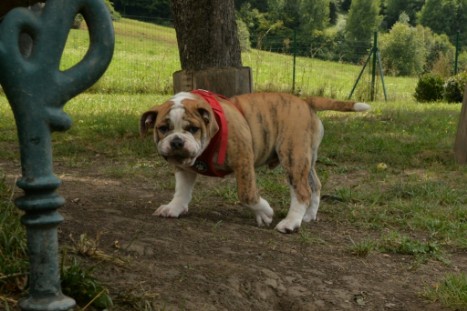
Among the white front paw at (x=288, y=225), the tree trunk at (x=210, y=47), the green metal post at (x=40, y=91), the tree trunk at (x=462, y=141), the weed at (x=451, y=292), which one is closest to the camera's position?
the green metal post at (x=40, y=91)

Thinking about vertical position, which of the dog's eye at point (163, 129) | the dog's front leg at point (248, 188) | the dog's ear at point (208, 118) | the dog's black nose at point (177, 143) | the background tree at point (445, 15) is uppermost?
the background tree at point (445, 15)

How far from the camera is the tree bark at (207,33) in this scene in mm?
7598

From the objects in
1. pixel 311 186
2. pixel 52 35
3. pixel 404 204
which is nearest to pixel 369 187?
pixel 404 204

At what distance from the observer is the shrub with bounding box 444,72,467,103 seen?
1973 centimetres

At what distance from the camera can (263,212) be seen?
5.00 meters

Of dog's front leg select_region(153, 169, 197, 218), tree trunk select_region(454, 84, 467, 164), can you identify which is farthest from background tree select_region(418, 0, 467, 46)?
dog's front leg select_region(153, 169, 197, 218)

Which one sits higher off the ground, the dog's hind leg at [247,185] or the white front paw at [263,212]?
the dog's hind leg at [247,185]

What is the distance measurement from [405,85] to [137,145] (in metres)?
18.2

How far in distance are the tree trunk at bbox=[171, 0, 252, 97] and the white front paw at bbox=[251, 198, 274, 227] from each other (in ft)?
8.86

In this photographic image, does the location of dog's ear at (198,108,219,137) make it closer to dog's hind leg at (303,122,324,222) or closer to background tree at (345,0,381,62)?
dog's hind leg at (303,122,324,222)

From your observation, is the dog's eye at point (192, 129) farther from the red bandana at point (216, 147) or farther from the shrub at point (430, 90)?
the shrub at point (430, 90)

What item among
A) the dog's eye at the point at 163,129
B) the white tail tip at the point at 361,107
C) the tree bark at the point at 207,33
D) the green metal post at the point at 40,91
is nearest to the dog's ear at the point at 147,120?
the dog's eye at the point at 163,129

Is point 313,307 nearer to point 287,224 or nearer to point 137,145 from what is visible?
point 287,224

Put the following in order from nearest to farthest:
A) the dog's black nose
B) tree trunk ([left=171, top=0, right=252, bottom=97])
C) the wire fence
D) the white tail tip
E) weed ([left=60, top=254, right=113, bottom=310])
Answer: weed ([left=60, top=254, right=113, bottom=310]) → the dog's black nose → the white tail tip → tree trunk ([left=171, top=0, right=252, bottom=97]) → the wire fence
